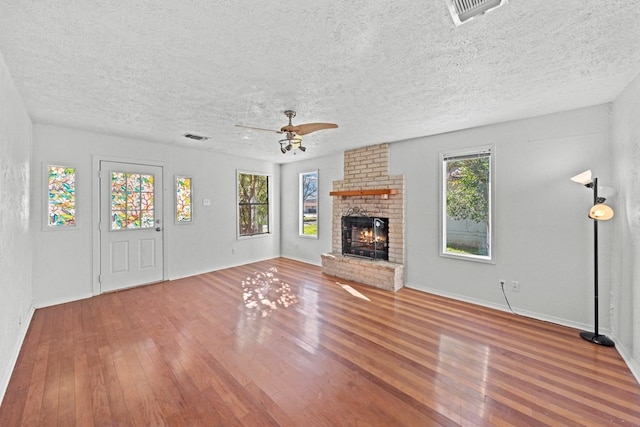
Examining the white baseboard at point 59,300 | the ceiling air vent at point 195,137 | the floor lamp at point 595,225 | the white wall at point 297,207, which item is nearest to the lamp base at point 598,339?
the floor lamp at point 595,225

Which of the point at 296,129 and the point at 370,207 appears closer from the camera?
the point at 296,129

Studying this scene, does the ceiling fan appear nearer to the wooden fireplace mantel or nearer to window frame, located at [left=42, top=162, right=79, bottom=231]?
the wooden fireplace mantel

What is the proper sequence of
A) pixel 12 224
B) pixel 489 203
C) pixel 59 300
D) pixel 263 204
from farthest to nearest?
pixel 263 204, pixel 59 300, pixel 489 203, pixel 12 224

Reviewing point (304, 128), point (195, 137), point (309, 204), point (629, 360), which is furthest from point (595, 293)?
point (195, 137)

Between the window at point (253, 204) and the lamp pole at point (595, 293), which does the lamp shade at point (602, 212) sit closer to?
the lamp pole at point (595, 293)

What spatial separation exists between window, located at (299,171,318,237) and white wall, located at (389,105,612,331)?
296cm

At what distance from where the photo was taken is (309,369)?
7.45 ft

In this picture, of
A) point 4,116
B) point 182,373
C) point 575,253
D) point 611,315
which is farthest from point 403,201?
point 4,116

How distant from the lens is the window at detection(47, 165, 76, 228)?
12.1 feet

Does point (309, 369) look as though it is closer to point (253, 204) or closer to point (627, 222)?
point (627, 222)

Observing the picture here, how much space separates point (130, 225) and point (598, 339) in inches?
252

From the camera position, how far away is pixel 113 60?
2.02 meters

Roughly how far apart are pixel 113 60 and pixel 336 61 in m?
1.71

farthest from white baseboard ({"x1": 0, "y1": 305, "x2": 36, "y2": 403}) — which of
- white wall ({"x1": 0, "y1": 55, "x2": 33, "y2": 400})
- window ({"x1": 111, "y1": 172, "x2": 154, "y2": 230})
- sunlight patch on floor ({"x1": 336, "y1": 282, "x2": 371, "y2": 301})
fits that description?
sunlight patch on floor ({"x1": 336, "y1": 282, "x2": 371, "y2": 301})
